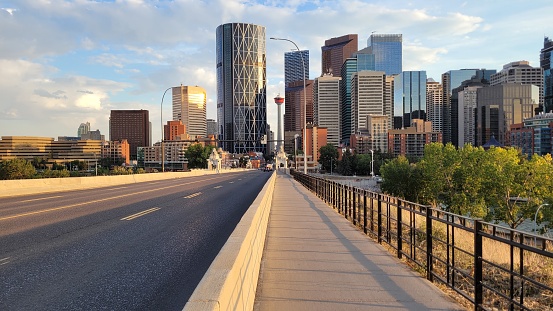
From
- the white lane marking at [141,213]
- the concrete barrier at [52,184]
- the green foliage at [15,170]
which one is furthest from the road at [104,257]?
the green foliage at [15,170]

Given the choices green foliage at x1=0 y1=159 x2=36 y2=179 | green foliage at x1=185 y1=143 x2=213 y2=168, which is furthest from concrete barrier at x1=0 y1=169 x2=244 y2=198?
green foliage at x1=185 y1=143 x2=213 y2=168

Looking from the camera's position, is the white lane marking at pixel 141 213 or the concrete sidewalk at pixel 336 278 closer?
the concrete sidewalk at pixel 336 278

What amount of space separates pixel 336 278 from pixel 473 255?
221 cm

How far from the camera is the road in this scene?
610cm

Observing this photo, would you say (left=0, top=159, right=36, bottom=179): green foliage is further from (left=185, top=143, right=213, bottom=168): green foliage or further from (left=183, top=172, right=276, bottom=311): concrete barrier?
(left=185, top=143, right=213, bottom=168): green foliage

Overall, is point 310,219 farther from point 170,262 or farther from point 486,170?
point 486,170

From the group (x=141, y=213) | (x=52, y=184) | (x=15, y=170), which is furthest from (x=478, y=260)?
(x=15, y=170)

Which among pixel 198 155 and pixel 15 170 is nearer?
pixel 15 170

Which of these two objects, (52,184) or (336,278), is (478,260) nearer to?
(336,278)

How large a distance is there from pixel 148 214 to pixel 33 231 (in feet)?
14.7

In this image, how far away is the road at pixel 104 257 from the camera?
6102 mm

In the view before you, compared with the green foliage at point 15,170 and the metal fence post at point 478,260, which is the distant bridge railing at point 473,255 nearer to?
the metal fence post at point 478,260

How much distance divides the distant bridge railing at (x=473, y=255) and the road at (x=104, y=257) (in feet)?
12.7

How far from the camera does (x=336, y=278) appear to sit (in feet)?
23.2
